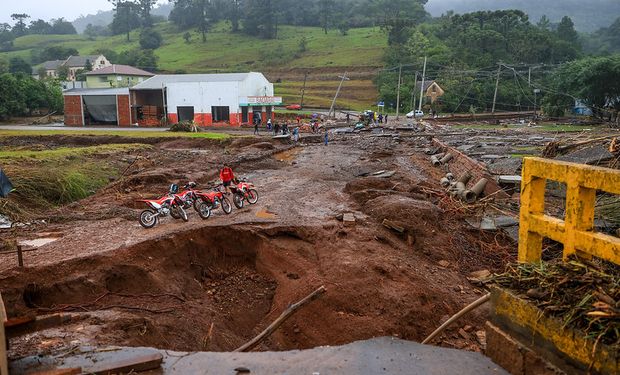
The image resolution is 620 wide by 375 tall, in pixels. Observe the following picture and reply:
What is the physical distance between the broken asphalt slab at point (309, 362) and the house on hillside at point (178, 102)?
46.4m

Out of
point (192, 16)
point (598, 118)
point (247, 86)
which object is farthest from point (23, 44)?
point (598, 118)

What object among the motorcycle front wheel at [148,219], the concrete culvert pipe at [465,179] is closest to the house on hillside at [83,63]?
the concrete culvert pipe at [465,179]

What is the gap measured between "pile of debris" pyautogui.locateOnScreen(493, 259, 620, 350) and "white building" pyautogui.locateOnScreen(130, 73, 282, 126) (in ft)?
Answer: 155

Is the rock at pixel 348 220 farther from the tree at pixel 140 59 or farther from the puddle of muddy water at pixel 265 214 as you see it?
the tree at pixel 140 59

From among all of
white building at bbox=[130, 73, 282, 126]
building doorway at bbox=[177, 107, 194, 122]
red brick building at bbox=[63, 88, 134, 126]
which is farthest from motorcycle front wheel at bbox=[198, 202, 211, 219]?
red brick building at bbox=[63, 88, 134, 126]

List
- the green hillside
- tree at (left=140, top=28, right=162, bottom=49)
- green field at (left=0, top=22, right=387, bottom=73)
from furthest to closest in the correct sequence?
1. tree at (left=140, top=28, right=162, bottom=49)
2. green field at (left=0, top=22, right=387, bottom=73)
3. the green hillside

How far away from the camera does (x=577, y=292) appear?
4555 millimetres

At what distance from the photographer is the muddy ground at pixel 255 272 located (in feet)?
25.6

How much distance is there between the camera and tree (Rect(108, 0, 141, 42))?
147m

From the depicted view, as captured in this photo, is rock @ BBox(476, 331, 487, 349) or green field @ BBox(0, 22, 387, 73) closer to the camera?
rock @ BBox(476, 331, 487, 349)

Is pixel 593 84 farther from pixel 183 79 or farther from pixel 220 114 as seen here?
pixel 183 79

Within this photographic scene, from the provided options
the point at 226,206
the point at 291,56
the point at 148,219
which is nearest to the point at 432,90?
the point at 291,56

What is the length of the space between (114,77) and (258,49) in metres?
41.9

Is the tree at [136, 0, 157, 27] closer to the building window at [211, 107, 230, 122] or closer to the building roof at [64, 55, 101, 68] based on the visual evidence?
the building roof at [64, 55, 101, 68]
